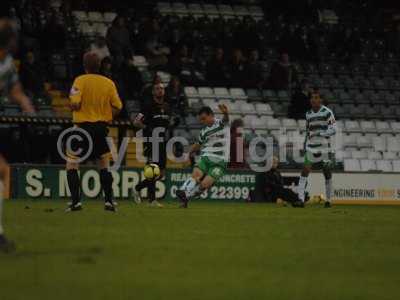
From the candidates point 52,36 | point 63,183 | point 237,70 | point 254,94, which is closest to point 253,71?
point 237,70

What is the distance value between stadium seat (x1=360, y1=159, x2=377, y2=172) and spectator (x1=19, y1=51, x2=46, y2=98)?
Result: 8950 millimetres

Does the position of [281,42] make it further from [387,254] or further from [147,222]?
[387,254]

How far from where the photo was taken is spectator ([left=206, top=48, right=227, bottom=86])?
29.1m

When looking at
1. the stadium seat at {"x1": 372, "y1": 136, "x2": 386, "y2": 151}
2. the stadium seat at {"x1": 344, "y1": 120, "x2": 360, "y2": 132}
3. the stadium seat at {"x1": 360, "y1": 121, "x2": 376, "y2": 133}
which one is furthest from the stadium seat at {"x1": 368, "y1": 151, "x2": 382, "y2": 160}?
the stadium seat at {"x1": 360, "y1": 121, "x2": 376, "y2": 133}

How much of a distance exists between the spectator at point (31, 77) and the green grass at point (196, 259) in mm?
10892

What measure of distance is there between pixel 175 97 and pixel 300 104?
180 inches

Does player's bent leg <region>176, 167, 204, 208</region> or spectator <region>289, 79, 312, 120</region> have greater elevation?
spectator <region>289, 79, 312, 120</region>

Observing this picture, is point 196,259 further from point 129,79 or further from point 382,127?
point 382,127

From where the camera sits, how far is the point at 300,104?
2911 cm

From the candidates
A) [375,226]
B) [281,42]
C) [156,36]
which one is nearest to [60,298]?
[375,226]

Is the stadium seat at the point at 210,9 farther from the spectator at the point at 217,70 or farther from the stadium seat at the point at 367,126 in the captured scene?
the stadium seat at the point at 367,126

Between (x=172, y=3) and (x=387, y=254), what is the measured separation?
82.4ft

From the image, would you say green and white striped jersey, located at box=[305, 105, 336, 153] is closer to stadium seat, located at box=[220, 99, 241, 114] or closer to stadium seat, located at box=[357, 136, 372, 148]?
stadium seat, located at box=[220, 99, 241, 114]

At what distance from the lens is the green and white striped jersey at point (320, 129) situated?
22.4m
